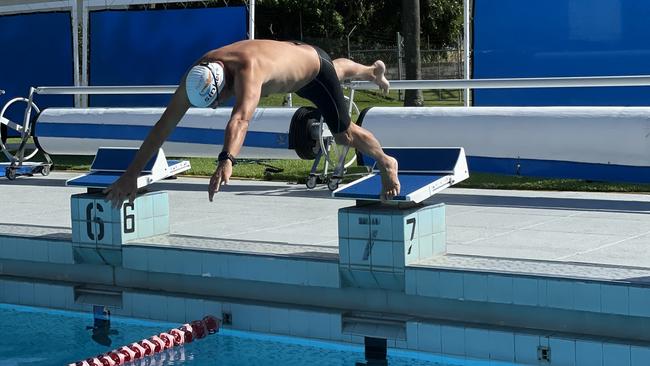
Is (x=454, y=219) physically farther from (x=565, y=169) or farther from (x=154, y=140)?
(x=154, y=140)

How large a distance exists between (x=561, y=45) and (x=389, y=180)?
6.91 meters

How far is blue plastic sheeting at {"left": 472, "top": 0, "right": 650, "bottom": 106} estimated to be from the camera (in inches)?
480

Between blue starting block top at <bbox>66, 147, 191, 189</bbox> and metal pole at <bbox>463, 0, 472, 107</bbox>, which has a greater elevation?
metal pole at <bbox>463, 0, 472, 107</bbox>

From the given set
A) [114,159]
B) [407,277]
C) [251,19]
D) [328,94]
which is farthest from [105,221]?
[251,19]

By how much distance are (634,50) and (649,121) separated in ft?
8.17

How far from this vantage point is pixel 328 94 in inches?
256

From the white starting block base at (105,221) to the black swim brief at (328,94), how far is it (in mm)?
2001

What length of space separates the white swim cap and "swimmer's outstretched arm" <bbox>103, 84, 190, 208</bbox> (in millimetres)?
177

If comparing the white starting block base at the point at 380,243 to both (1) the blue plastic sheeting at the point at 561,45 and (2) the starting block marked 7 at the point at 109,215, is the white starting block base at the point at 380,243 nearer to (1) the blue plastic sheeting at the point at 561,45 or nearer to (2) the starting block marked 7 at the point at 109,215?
(2) the starting block marked 7 at the point at 109,215

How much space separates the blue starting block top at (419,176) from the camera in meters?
6.50

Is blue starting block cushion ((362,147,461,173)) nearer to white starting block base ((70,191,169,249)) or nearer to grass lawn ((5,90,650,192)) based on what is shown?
white starting block base ((70,191,169,249))

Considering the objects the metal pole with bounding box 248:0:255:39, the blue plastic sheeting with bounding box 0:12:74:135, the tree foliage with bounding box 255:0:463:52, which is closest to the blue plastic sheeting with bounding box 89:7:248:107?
the metal pole with bounding box 248:0:255:39

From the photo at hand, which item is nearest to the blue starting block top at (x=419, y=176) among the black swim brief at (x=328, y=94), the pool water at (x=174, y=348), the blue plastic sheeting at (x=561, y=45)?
the black swim brief at (x=328, y=94)

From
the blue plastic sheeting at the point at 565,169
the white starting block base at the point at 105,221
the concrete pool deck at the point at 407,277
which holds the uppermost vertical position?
the blue plastic sheeting at the point at 565,169
